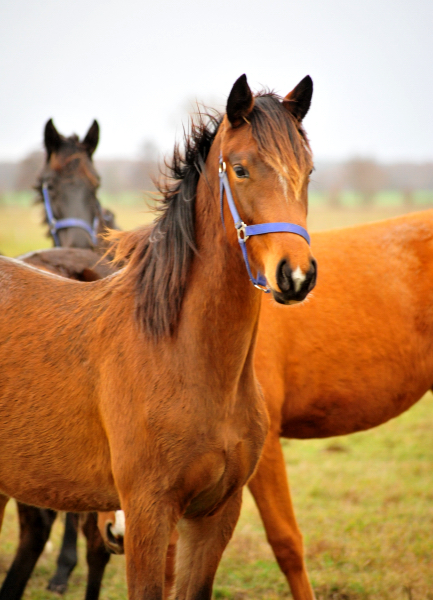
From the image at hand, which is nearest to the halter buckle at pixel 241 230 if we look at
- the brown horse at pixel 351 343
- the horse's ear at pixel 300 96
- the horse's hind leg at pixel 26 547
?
the horse's ear at pixel 300 96

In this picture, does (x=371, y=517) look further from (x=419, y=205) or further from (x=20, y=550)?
(x=419, y=205)

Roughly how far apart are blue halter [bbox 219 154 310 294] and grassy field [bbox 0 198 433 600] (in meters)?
0.61

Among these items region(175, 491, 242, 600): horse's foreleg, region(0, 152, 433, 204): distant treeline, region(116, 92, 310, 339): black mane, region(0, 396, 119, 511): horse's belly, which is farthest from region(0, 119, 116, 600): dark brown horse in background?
region(0, 152, 433, 204): distant treeline

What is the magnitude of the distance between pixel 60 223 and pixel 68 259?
4.10 feet

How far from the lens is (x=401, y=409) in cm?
359

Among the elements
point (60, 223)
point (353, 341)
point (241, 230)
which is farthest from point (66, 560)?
point (241, 230)

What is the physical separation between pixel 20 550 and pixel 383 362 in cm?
237

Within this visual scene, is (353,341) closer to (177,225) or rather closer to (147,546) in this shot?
(177,225)

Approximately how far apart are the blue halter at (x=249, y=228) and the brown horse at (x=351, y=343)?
1.23 metres

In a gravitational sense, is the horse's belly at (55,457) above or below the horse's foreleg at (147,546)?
above

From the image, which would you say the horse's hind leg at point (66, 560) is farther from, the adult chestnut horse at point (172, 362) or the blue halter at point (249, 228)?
the blue halter at point (249, 228)

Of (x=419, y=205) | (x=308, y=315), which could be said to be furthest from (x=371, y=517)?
(x=419, y=205)

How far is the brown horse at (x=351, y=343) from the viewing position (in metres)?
3.37

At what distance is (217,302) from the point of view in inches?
87.2
